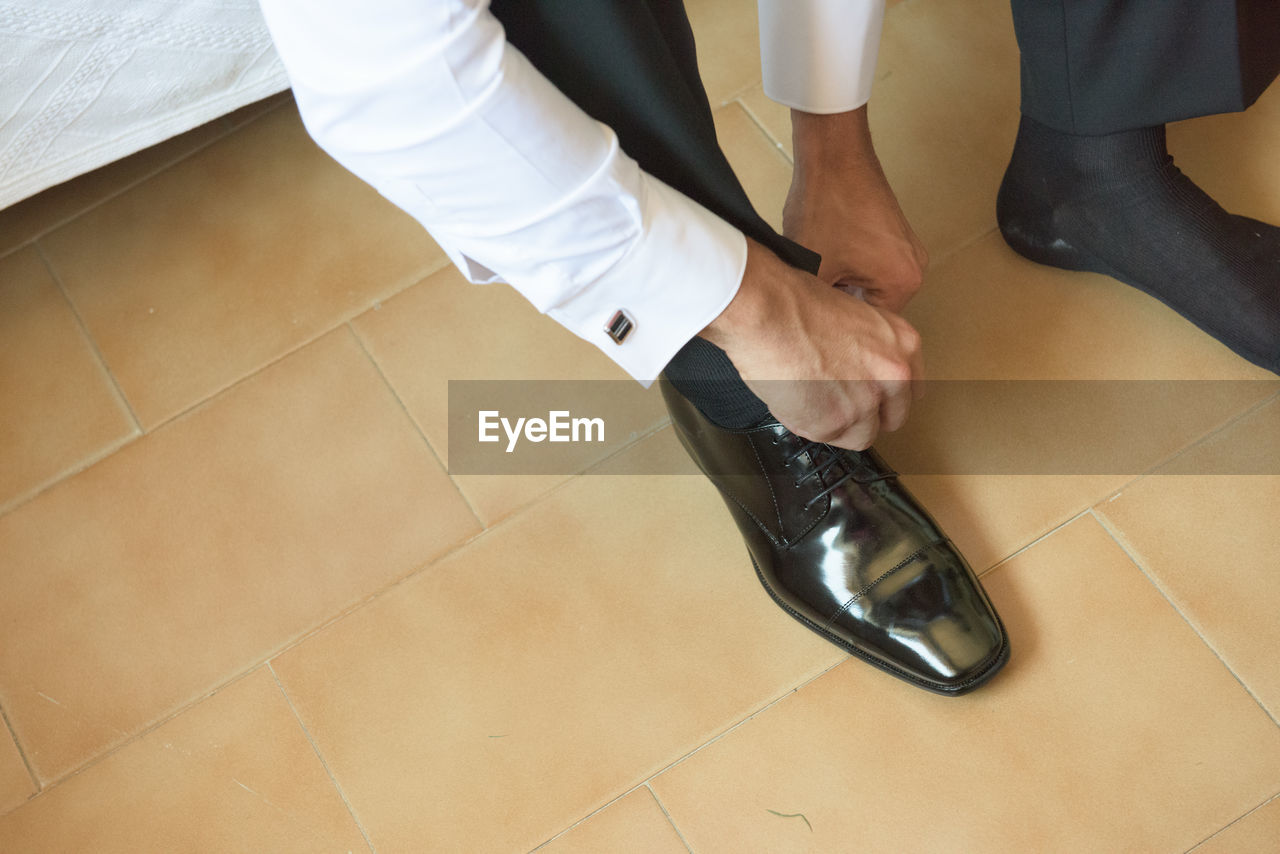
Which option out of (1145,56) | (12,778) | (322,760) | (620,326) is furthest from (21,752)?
(1145,56)

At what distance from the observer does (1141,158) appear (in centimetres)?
80

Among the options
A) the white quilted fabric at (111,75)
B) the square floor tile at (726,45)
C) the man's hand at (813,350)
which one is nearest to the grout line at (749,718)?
the man's hand at (813,350)

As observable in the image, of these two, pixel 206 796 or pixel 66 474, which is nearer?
pixel 206 796

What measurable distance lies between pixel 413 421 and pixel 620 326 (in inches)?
18.4

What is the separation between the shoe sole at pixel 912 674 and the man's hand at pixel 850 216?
27cm

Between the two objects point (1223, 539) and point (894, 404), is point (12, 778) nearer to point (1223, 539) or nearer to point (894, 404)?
point (894, 404)

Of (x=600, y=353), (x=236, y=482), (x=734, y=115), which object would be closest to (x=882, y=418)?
(x=600, y=353)

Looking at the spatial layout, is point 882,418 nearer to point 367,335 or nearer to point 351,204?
point 367,335

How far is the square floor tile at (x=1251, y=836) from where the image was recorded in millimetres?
702

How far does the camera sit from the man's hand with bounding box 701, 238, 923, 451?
1.82 feet

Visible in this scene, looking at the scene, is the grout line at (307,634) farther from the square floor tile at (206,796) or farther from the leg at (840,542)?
the leg at (840,542)

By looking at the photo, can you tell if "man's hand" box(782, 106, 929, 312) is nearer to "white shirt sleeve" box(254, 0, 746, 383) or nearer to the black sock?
the black sock

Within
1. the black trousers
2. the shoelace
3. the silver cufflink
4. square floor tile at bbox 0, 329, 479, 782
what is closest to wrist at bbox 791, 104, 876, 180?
the black trousers

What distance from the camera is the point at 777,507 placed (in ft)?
2.52
